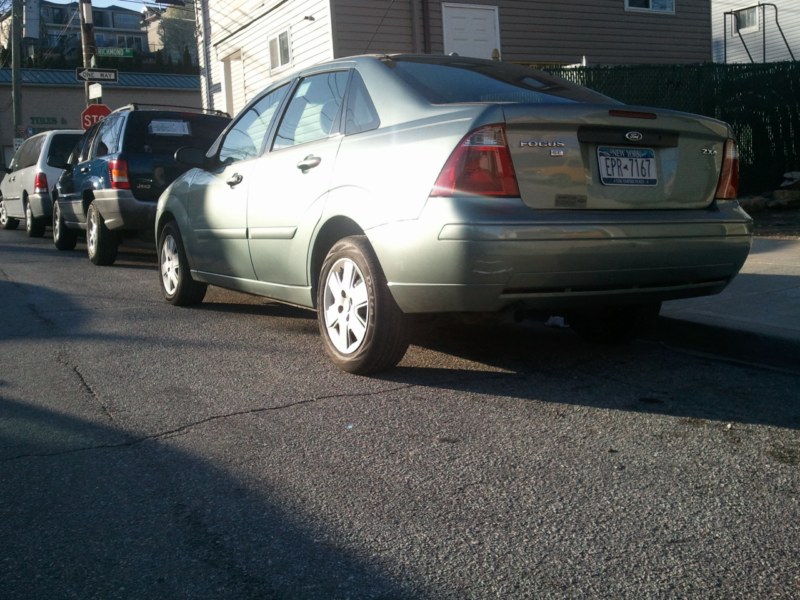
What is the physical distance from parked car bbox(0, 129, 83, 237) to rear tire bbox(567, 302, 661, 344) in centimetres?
976

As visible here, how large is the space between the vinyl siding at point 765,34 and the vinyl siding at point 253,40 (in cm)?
1611

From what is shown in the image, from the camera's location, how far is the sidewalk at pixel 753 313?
509 cm

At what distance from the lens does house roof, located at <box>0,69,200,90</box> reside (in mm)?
41250

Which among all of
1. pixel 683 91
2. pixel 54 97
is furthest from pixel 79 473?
pixel 54 97

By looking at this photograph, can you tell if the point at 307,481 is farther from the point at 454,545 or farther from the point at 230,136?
the point at 230,136

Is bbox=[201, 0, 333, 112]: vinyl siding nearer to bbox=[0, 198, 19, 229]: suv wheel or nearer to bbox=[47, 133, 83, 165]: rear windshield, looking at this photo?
bbox=[47, 133, 83, 165]: rear windshield

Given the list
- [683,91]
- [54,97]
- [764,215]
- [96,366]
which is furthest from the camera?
[54,97]

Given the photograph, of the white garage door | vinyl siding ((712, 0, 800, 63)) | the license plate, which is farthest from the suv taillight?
vinyl siding ((712, 0, 800, 63))

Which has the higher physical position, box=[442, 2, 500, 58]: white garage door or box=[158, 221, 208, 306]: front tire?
box=[442, 2, 500, 58]: white garage door

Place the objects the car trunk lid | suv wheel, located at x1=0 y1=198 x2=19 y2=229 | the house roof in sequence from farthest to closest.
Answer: the house roof
suv wheel, located at x1=0 y1=198 x2=19 y2=229
the car trunk lid

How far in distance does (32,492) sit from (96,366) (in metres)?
2.00

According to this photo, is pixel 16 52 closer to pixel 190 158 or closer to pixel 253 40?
pixel 253 40

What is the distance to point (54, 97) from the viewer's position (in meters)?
41.9

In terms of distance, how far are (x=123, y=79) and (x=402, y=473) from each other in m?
42.3
